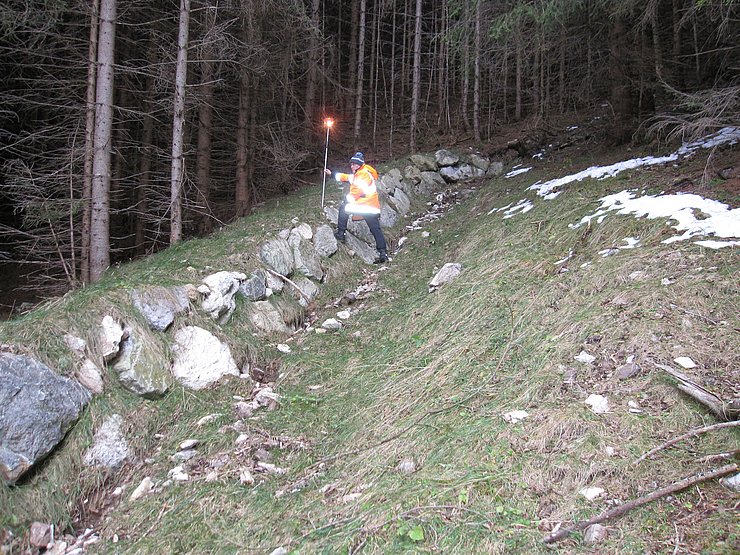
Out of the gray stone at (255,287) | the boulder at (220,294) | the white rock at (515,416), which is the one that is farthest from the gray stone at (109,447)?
the white rock at (515,416)

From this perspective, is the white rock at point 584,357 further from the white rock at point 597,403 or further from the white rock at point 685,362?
the white rock at point 685,362

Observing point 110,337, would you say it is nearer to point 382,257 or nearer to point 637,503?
point 637,503

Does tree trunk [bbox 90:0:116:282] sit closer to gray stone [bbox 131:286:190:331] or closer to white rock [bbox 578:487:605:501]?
gray stone [bbox 131:286:190:331]

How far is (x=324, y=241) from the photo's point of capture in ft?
26.3

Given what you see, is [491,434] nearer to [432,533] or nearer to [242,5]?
[432,533]

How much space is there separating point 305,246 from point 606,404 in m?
5.56

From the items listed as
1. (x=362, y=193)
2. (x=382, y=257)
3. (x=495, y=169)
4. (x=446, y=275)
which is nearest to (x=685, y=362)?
(x=446, y=275)

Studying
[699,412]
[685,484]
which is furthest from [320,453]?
[699,412]

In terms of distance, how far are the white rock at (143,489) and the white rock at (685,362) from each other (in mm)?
4460

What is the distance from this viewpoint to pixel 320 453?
12.5ft

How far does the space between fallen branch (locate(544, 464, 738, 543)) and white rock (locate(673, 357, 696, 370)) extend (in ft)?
3.34

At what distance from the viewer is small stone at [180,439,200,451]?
395 centimetres

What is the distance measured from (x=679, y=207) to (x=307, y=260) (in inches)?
216

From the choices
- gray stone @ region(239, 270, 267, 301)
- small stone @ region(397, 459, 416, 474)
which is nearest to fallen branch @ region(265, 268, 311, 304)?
gray stone @ region(239, 270, 267, 301)
